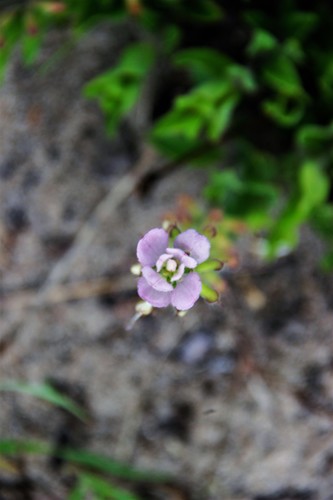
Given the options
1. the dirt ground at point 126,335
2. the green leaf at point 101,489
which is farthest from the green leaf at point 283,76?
the green leaf at point 101,489

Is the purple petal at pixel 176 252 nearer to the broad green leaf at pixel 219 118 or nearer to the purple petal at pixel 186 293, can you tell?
the purple petal at pixel 186 293

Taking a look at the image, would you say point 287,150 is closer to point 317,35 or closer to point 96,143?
point 317,35

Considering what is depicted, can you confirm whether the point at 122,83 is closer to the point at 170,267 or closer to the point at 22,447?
the point at 22,447

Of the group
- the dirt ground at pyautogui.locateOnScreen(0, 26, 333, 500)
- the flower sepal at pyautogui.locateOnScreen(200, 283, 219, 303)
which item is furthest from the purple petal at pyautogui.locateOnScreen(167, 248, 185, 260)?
the dirt ground at pyautogui.locateOnScreen(0, 26, 333, 500)

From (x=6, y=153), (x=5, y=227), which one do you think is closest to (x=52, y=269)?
(x=5, y=227)

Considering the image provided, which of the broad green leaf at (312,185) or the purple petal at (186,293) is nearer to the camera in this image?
the purple petal at (186,293)

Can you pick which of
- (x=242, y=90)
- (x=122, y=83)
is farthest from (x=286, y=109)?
(x=122, y=83)

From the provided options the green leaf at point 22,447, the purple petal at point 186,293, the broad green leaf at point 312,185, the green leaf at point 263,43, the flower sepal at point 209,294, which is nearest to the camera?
the purple petal at point 186,293
